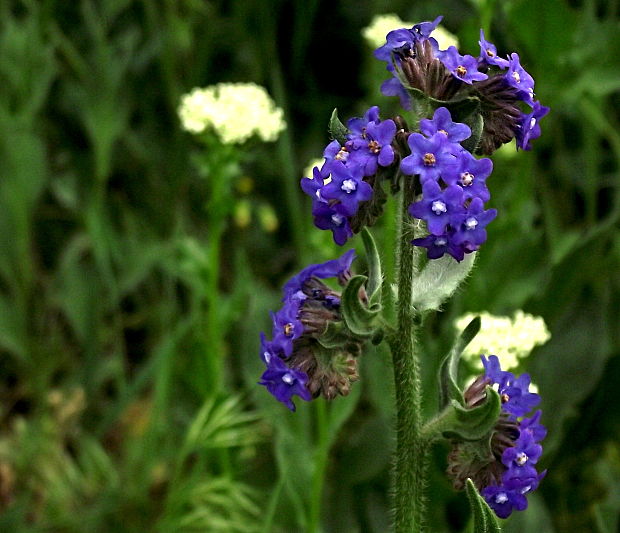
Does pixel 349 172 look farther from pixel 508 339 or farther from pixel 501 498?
pixel 508 339

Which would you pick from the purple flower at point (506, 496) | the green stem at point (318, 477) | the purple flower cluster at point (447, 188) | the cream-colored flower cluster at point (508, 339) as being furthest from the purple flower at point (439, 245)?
the green stem at point (318, 477)

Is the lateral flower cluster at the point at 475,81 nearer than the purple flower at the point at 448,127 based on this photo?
No

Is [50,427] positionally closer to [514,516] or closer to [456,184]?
[514,516]

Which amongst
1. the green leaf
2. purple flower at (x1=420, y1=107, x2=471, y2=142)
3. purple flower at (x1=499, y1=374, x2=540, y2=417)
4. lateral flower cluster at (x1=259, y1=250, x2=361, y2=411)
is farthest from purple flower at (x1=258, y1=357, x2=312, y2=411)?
purple flower at (x1=420, y1=107, x2=471, y2=142)

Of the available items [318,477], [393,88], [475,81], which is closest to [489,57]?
[475,81]

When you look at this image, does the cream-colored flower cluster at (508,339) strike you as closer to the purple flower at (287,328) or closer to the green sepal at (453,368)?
the green sepal at (453,368)

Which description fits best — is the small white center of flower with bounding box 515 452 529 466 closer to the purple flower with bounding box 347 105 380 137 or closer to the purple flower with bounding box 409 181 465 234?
the purple flower with bounding box 409 181 465 234

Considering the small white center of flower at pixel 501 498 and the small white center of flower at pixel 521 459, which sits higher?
the small white center of flower at pixel 521 459

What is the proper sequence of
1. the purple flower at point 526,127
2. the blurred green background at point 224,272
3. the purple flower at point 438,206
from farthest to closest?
the blurred green background at point 224,272 < the purple flower at point 526,127 < the purple flower at point 438,206
